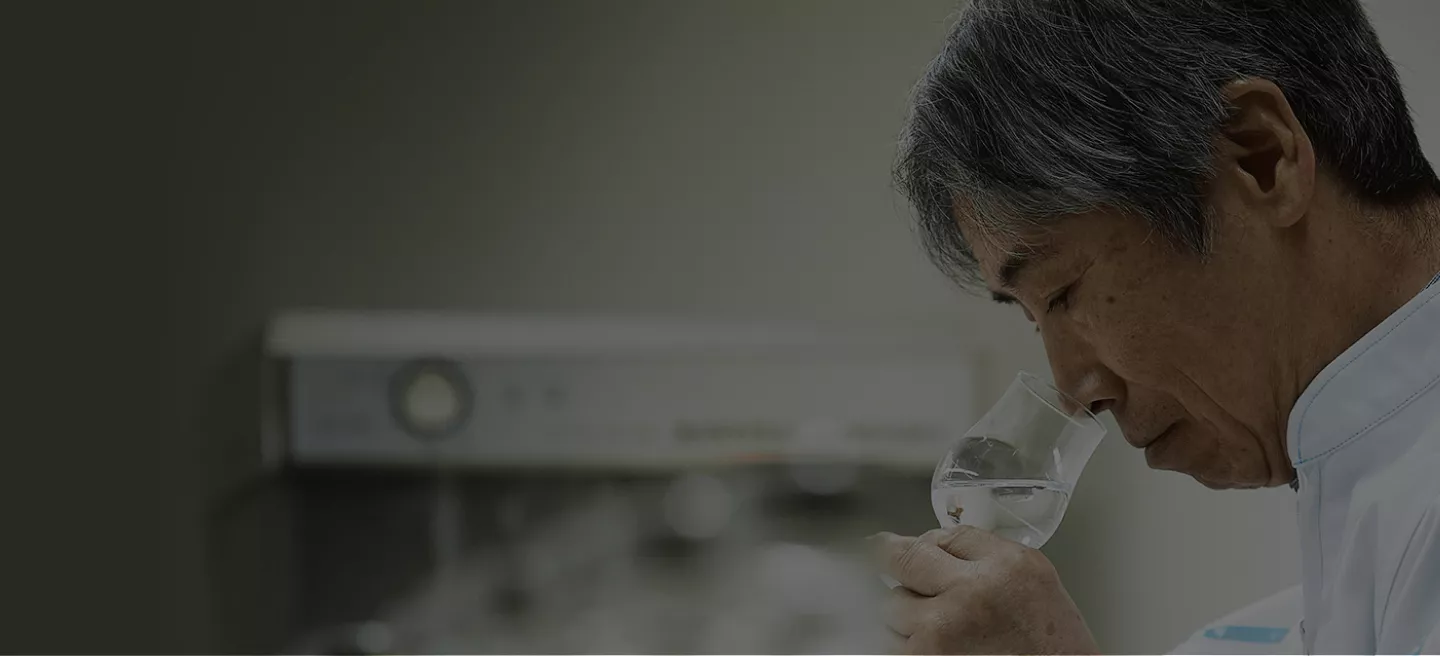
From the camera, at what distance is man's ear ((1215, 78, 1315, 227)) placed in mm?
586

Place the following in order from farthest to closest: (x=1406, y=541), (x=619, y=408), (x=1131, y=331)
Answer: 1. (x=619, y=408)
2. (x=1131, y=331)
3. (x=1406, y=541)

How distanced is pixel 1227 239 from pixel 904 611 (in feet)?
0.84

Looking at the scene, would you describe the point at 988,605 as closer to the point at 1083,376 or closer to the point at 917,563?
the point at 917,563

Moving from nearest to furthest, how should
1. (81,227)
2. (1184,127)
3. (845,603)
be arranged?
(1184,127), (845,603), (81,227)

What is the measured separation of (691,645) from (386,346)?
0.56m

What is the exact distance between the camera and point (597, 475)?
5.15ft

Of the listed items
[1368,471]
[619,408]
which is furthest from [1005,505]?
[619,408]

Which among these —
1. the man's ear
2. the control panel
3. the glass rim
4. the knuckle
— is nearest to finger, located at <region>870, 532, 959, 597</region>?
the knuckle

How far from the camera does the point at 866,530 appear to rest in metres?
1.57

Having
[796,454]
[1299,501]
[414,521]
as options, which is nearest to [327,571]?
[414,521]

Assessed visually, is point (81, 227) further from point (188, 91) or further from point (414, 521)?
point (414, 521)

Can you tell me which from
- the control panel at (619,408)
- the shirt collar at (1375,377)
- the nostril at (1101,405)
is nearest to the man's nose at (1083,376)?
the nostril at (1101,405)

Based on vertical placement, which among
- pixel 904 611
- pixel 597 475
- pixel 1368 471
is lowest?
pixel 597 475

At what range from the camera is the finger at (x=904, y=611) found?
64cm
